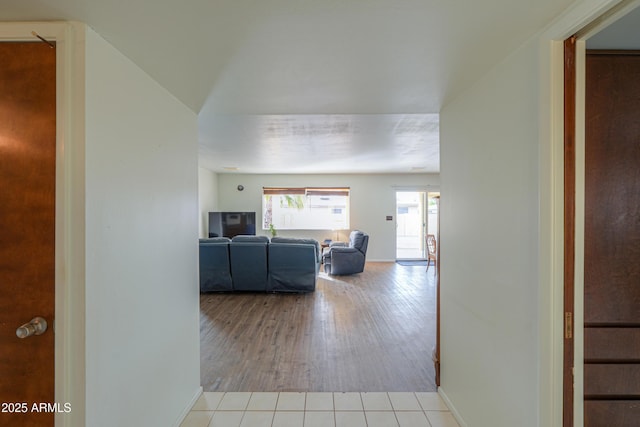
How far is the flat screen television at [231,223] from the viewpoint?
6.97m

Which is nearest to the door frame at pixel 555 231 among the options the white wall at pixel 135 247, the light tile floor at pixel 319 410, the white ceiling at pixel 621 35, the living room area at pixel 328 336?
the white ceiling at pixel 621 35

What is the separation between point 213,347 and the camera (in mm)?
2789

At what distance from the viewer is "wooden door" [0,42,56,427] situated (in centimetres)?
107

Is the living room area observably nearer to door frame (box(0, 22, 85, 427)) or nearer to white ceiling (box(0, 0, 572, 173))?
door frame (box(0, 22, 85, 427))

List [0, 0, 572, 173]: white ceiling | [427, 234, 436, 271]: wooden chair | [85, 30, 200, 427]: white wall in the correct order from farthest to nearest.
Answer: [427, 234, 436, 271]: wooden chair, [85, 30, 200, 427]: white wall, [0, 0, 572, 173]: white ceiling

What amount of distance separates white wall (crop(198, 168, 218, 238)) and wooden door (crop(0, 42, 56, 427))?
18.2ft

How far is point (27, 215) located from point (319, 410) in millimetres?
1937

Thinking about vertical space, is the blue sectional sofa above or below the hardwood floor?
above

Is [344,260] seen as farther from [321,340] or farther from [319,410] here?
[319,410]

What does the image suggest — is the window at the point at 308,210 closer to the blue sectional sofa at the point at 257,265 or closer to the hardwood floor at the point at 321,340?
the hardwood floor at the point at 321,340

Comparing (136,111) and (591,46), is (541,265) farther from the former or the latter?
(136,111)

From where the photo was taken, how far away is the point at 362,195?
752 centimetres

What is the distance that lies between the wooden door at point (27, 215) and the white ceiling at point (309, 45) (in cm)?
22

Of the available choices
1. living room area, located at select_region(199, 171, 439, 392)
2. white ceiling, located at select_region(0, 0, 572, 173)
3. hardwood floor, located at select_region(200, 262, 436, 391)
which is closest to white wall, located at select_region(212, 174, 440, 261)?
living room area, located at select_region(199, 171, 439, 392)
